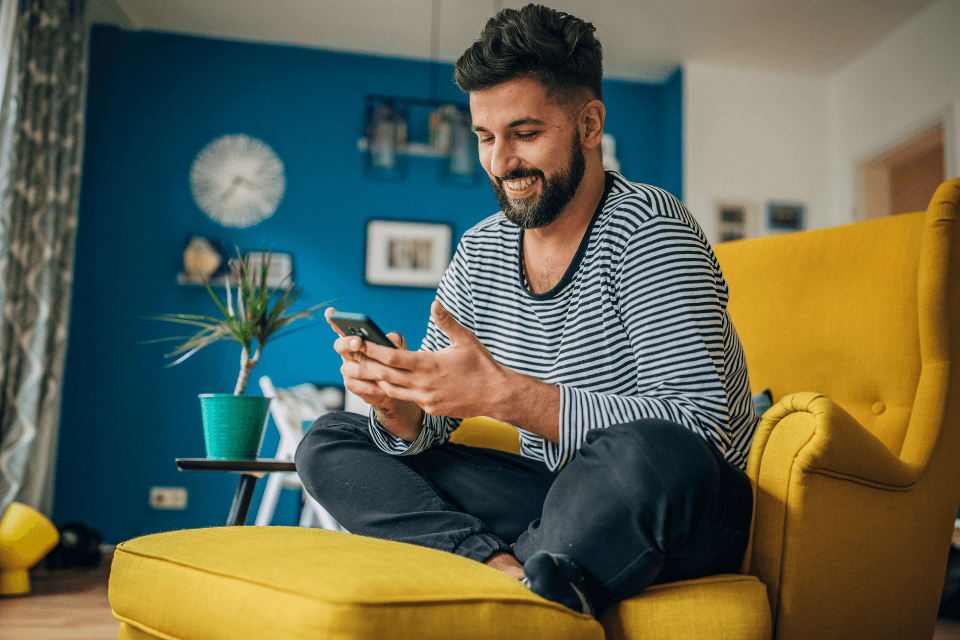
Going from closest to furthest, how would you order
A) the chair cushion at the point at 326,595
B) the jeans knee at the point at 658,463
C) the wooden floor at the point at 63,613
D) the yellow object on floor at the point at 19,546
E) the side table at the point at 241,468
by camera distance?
the chair cushion at the point at 326,595 < the jeans knee at the point at 658,463 < the side table at the point at 241,468 < the wooden floor at the point at 63,613 < the yellow object on floor at the point at 19,546

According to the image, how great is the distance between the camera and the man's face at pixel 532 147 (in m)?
1.33

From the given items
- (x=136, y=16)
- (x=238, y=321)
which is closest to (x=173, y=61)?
(x=136, y=16)

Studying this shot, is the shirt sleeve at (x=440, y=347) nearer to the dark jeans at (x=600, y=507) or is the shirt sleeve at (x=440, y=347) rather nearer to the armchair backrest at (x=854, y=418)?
the dark jeans at (x=600, y=507)

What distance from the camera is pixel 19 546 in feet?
8.41

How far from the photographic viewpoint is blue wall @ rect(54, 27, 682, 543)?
3.88 metres


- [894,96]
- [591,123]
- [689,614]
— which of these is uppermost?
[894,96]

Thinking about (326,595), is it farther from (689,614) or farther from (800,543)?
(800,543)

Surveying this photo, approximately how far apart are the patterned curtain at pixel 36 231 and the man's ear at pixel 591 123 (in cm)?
273

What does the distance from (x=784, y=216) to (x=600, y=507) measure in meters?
4.09

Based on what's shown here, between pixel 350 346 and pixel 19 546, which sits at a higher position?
pixel 350 346

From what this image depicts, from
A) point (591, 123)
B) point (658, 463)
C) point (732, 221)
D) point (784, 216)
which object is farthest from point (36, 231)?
point (784, 216)

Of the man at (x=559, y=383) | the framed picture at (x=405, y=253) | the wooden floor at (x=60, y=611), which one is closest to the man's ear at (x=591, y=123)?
the man at (x=559, y=383)

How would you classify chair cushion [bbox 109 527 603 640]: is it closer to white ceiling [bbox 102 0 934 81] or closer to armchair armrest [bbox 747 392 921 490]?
armchair armrest [bbox 747 392 921 490]

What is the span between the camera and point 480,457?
1.30 m
